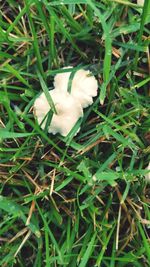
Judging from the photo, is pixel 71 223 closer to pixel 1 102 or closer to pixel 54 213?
pixel 54 213

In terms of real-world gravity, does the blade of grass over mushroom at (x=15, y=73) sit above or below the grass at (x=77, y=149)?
above

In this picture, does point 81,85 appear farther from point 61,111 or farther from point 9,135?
point 9,135

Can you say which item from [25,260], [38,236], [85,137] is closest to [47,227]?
[38,236]

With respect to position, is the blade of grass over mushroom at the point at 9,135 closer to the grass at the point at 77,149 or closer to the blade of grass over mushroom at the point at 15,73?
the grass at the point at 77,149

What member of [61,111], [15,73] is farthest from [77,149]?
[15,73]

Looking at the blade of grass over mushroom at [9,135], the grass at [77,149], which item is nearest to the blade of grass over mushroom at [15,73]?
the grass at [77,149]
